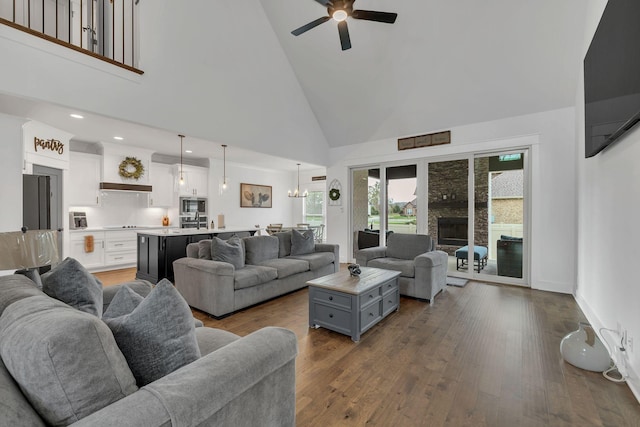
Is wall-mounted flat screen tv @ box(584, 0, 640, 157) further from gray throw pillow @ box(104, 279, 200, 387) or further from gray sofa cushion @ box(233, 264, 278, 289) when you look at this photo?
gray sofa cushion @ box(233, 264, 278, 289)

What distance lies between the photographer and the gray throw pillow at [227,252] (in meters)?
3.63

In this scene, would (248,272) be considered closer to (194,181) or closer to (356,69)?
(356,69)

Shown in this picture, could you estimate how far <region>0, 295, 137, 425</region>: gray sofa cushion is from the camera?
0.79 metres

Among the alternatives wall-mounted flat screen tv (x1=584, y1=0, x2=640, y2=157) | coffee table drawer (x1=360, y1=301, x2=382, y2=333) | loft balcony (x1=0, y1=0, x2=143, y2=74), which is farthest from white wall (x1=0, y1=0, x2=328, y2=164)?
wall-mounted flat screen tv (x1=584, y1=0, x2=640, y2=157)

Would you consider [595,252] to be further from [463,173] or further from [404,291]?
[463,173]

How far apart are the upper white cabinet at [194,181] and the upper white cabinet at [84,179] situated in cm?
154

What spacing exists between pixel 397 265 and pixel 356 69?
11.0 ft

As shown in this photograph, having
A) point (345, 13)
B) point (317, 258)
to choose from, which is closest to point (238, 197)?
point (317, 258)

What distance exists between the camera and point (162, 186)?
6727mm

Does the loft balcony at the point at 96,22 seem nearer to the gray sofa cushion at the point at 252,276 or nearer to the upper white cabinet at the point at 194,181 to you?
the gray sofa cushion at the point at 252,276

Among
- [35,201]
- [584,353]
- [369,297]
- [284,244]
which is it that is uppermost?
[35,201]

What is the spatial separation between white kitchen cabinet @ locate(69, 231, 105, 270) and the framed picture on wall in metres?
3.40

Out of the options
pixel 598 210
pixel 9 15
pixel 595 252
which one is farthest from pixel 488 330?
pixel 9 15

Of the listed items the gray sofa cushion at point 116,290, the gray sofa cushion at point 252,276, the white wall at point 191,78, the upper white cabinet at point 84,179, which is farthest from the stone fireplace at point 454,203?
the upper white cabinet at point 84,179
